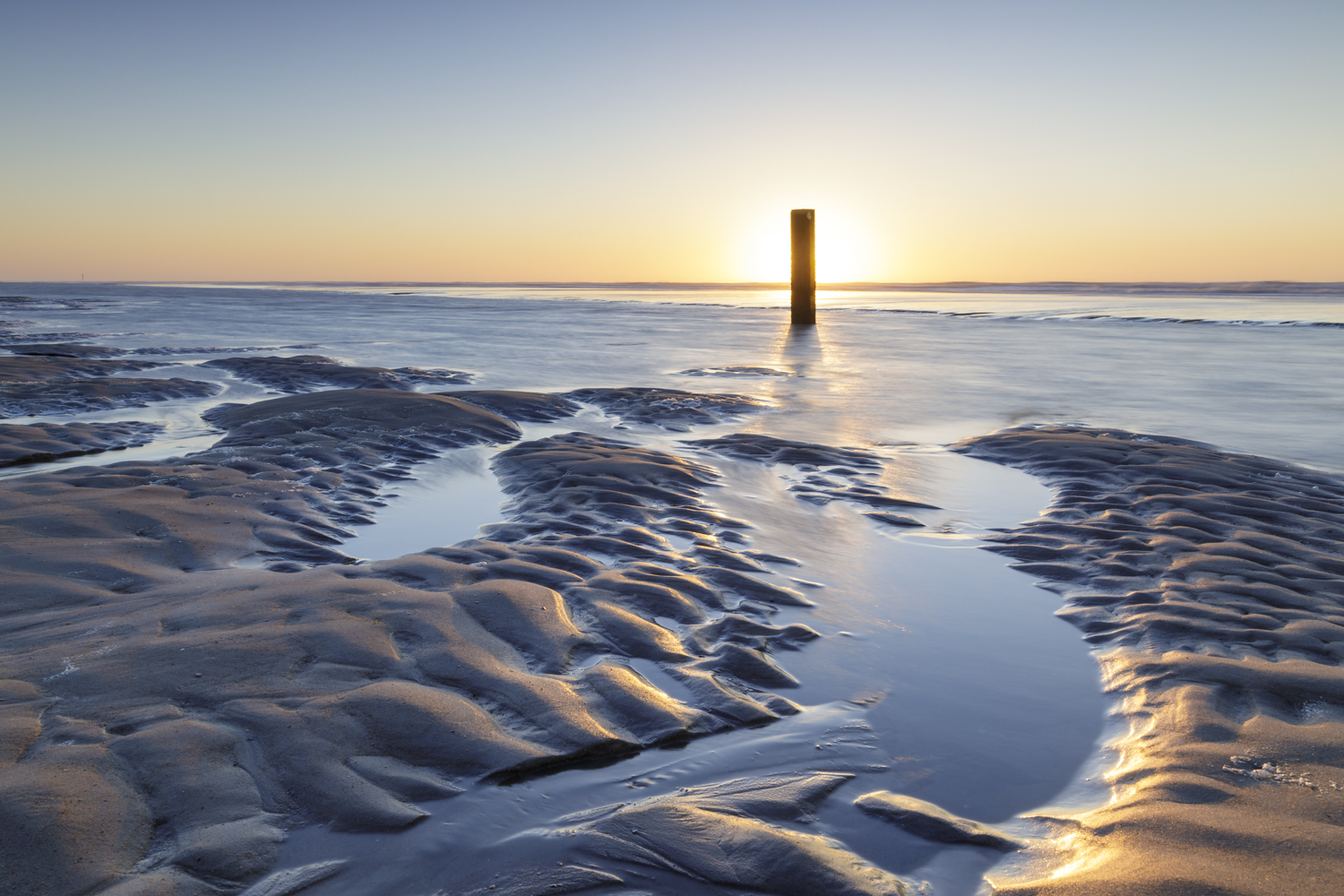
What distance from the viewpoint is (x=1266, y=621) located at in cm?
316

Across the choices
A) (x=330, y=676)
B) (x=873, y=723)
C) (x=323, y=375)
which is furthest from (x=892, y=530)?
(x=323, y=375)

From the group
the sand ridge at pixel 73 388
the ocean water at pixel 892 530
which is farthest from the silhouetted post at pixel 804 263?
the sand ridge at pixel 73 388

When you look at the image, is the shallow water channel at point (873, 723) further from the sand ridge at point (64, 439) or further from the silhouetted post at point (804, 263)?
the silhouetted post at point (804, 263)

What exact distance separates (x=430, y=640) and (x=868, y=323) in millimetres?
23242

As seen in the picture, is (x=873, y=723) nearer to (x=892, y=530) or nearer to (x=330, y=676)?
(x=330, y=676)

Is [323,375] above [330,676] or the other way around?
above

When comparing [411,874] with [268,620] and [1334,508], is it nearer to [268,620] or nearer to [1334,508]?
[268,620]

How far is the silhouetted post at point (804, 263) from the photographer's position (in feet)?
56.1

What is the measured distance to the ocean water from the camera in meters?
2.02

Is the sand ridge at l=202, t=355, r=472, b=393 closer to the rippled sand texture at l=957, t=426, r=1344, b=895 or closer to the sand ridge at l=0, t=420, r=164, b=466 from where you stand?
the sand ridge at l=0, t=420, r=164, b=466

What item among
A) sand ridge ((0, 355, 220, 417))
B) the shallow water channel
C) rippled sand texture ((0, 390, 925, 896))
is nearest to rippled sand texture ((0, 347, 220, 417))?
sand ridge ((0, 355, 220, 417))

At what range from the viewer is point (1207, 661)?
2.83m

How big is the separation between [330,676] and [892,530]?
3144mm

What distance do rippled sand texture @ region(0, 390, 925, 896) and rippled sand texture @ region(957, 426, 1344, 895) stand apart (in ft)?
2.42
